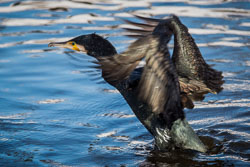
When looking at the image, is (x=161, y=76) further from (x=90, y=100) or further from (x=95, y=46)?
(x=90, y=100)

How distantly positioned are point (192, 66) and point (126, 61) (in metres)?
1.26

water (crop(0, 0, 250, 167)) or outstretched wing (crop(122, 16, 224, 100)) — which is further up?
outstretched wing (crop(122, 16, 224, 100))

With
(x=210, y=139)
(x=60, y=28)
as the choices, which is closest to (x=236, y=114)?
(x=210, y=139)

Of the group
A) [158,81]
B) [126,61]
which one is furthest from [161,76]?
[126,61]

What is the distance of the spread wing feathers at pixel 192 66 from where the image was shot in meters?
5.13

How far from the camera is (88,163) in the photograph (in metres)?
5.07

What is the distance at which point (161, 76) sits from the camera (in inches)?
169

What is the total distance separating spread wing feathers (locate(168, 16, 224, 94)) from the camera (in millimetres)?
5133

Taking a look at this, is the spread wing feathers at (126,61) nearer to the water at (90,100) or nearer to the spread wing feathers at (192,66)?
the water at (90,100)

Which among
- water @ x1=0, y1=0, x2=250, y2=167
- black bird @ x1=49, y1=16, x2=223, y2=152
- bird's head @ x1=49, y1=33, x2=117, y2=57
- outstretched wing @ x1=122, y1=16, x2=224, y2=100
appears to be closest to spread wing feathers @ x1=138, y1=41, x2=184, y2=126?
black bird @ x1=49, y1=16, x2=223, y2=152

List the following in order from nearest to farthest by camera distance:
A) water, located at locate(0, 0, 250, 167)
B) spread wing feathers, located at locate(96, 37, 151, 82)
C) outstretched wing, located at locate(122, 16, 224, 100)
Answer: spread wing feathers, located at locate(96, 37, 151, 82) → outstretched wing, located at locate(122, 16, 224, 100) → water, located at locate(0, 0, 250, 167)

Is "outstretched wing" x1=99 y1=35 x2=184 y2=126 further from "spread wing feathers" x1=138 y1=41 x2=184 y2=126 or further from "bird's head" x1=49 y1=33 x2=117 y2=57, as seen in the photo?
"bird's head" x1=49 y1=33 x2=117 y2=57

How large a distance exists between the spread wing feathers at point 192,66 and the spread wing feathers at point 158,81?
81cm

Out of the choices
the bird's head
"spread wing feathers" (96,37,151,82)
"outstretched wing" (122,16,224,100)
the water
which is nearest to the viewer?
"spread wing feathers" (96,37,151,82)
